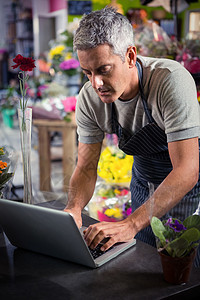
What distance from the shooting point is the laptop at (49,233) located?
0.95m

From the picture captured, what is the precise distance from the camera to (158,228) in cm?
92

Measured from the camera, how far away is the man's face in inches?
48.1

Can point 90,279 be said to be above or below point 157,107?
below

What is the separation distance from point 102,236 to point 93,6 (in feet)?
24.3

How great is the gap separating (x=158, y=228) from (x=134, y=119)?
2.17 ft

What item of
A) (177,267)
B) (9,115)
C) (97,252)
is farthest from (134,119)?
(9,115)

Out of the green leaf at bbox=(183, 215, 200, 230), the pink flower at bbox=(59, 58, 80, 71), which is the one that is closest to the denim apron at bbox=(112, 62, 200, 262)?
the green leaf at bbox=(183, 215, 200, 230)

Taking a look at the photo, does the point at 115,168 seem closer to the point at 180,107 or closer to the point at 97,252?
the point at 180,107

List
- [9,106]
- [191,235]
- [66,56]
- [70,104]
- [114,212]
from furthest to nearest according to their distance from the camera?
[9,106], [66,56], [70,104], [114,212], [191,235]

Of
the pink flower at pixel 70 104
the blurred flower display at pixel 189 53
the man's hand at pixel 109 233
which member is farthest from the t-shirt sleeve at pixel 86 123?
the pink flower at pixel 70 104

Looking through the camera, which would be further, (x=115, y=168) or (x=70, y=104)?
(x=70, y=104)

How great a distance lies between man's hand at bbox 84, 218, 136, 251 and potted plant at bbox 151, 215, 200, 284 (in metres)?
0.19

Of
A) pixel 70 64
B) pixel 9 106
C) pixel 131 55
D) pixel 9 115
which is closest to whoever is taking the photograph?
pixel 131 55

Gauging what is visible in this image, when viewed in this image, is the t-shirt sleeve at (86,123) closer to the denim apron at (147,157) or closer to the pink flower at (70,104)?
the denim apron at (147,157)
